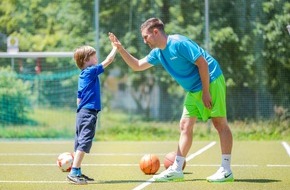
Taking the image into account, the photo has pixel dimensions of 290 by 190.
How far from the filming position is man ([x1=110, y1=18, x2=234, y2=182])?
798 cm

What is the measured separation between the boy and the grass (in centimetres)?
876

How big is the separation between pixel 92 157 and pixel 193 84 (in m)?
4.33

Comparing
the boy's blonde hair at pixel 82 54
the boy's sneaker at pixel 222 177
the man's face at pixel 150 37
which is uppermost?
the man's face at pixel 150 37

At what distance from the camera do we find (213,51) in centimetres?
1791

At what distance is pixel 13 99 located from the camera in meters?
17.5

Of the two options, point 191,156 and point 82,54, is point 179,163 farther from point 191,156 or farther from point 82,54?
point 191,156

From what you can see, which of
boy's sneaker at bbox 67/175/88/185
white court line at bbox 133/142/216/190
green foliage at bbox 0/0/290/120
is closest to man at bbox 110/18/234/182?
white court line at bbox 133/142/216/190

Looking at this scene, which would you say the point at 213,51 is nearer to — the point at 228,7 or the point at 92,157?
the point at 228,7

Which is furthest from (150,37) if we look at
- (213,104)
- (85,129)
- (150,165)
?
(150,165)

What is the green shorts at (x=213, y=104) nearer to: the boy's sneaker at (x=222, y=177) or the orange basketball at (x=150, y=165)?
the boy's sneaker at (x=222, y=177)

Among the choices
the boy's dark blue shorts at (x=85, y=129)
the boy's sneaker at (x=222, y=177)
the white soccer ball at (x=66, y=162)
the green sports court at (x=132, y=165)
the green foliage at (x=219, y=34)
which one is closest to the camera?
the green sports court at (x=132, y=165)

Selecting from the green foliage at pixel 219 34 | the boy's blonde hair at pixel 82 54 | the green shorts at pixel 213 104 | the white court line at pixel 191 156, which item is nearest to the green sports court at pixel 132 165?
the white court line at pixel 191 156

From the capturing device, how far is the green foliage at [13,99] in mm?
17234

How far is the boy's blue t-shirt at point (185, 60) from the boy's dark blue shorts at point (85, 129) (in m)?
1.01
